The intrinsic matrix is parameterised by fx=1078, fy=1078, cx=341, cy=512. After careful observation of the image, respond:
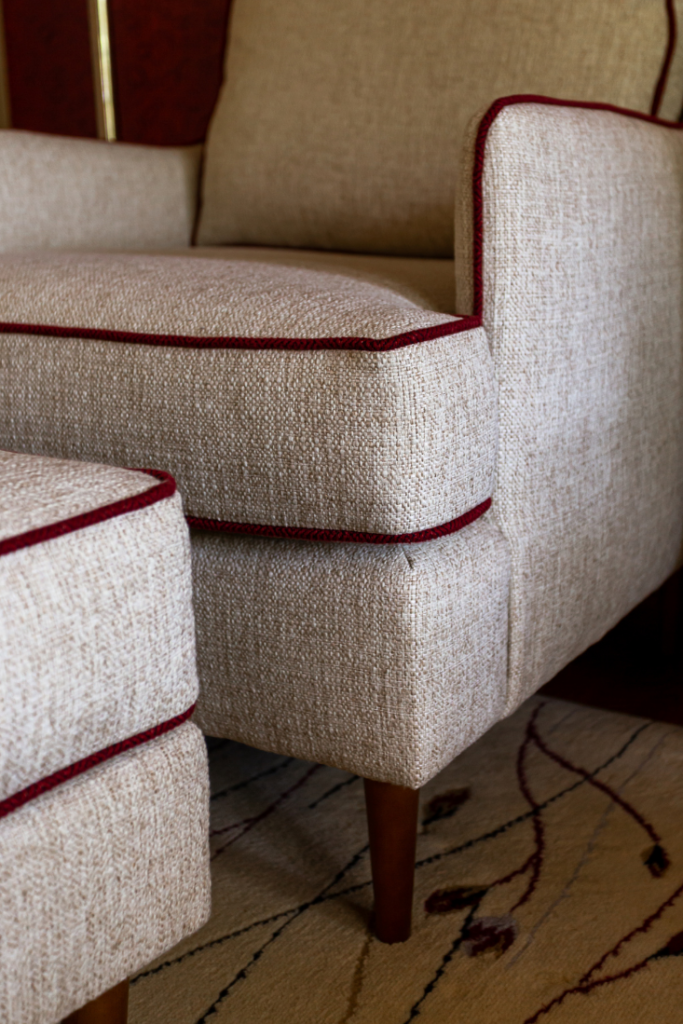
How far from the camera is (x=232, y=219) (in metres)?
1.52

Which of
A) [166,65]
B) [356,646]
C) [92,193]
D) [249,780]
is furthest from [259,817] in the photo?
[166,65]

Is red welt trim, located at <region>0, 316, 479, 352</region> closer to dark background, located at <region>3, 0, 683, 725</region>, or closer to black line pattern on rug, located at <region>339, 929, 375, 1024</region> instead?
Answer: black line pattern on rug, located at <region>339, 929, 375, 1024</region>

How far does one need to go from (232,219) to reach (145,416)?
750 mm

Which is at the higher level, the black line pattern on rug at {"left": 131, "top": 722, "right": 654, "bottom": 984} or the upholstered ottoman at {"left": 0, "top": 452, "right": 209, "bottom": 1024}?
the upholstered ottoman at {"left": 0, "top": 452, "right": 209, "bottom": 1024}

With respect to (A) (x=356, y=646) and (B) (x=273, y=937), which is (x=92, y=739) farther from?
(B) (x=273, y=937)

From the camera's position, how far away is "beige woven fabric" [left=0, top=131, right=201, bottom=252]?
1.34 metres

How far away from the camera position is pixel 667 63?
120 centimetres

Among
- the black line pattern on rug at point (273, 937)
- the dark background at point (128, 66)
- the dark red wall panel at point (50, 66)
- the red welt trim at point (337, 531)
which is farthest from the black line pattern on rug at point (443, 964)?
the dark red wall panel at point (50, 66)

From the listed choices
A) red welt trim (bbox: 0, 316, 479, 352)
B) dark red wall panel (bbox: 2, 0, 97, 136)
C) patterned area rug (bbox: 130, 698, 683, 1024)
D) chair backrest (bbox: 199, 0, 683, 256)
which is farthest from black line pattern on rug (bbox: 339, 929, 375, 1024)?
dark red wall panel (bbox: 2, 0, 97, 136)

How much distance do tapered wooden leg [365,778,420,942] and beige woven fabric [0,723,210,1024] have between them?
7.7 inches

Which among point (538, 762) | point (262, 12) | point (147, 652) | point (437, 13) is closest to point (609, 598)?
point (538, 762)

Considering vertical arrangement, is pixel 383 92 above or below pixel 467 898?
above

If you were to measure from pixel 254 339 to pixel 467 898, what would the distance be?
1.65 ft

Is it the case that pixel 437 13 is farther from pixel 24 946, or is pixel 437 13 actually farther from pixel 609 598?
pixel 24 946
